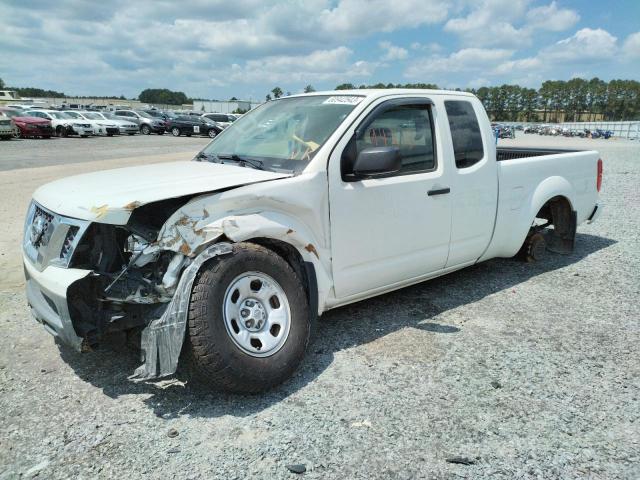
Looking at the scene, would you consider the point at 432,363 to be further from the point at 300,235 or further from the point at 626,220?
the point at 626,220

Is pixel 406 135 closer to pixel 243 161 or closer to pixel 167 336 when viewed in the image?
pixel 243 161

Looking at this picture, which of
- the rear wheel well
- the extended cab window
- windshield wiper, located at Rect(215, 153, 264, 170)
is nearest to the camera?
windshield wiper, located at Rect(215, 153, 264, 170)

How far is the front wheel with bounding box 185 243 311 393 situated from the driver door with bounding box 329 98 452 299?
552mm

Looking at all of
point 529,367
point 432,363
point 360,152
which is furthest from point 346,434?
point 360,152

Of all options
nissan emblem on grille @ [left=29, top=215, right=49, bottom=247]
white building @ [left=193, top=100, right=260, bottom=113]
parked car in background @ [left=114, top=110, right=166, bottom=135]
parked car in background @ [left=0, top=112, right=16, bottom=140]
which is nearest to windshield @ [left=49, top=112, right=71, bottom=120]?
parked car in background @ [left=0, top=112, right=16, bottom=140]

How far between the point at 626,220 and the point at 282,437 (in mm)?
7920

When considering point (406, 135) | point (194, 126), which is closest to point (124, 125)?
point (194, 126)

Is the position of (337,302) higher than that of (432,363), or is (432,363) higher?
(337,302)

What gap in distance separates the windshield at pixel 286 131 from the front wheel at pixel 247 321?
2.69ft

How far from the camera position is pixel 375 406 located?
3090mm

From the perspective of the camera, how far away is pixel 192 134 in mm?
37656

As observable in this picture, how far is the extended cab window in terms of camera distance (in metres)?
3.90

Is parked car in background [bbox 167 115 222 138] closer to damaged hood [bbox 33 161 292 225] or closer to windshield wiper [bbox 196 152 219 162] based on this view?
windshield wiper [bbox 196 152 219 162]

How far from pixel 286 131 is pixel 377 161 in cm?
91
